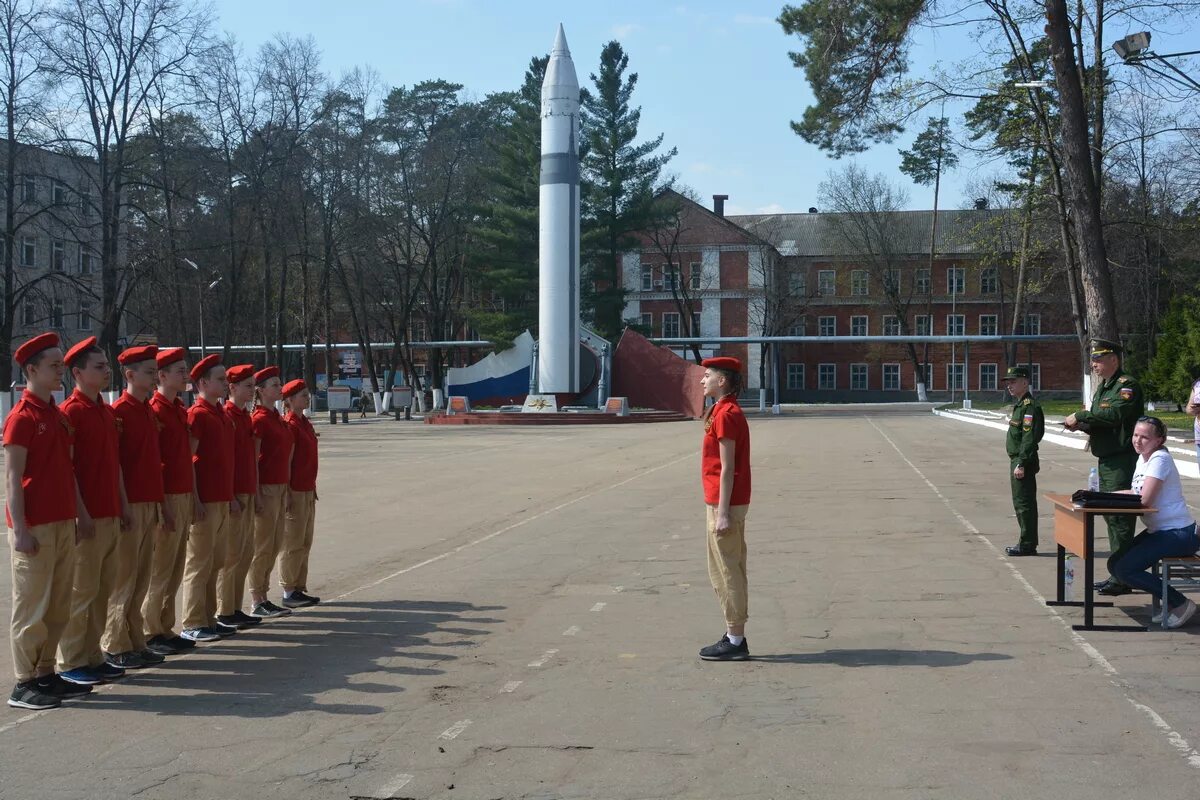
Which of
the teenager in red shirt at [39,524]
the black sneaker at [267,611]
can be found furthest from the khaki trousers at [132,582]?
the black sneaker at [267,611]

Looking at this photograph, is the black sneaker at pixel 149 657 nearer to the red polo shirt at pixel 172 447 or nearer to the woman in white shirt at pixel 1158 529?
the red polo shirt at pixel 172 447

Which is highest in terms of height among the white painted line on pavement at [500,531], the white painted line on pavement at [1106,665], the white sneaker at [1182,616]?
the white sneaker at [1182,616]

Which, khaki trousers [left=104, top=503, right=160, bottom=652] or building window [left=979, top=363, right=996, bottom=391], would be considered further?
building window [left=979, top=363, right=996, bottom=391]

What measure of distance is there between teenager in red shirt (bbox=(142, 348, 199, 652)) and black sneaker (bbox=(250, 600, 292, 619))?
1009 millimetres

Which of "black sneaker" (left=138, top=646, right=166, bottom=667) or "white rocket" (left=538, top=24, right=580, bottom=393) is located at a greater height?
"white rocket" (left=538, top=24, right=580, bottom=393)

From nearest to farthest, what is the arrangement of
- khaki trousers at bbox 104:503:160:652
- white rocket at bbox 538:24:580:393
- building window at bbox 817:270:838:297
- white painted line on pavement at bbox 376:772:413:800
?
white painted line on pavement at bbox 376:772:413:800 < khaki trousers at bbox 104:503:160:652 < white rocket at bbox 538:24:580:393 < building window at bbox 817:270:838:297

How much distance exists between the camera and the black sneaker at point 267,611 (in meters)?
8.89

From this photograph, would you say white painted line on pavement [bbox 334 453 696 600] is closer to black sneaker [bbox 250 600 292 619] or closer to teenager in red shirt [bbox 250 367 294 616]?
black sneaker [bbox 250 600 292 619]

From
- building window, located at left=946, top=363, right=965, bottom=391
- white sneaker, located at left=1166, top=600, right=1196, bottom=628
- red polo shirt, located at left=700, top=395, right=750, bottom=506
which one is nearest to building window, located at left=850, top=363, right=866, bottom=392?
building window, located at left=946, top=363, right=965, bottom=391

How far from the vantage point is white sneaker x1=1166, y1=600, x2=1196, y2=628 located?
8.27 metres

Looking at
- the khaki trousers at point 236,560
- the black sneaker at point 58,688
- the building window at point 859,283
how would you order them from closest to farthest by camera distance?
the black sneaker at point 58,688
the khaki trousers at point 236,560
the building window at point 859,283

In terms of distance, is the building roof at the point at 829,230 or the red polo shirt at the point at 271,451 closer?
the red polo shirt at the point at 271,451

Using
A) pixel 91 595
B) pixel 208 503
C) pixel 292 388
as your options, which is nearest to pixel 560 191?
pixel 292 388

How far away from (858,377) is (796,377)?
4573 mm
